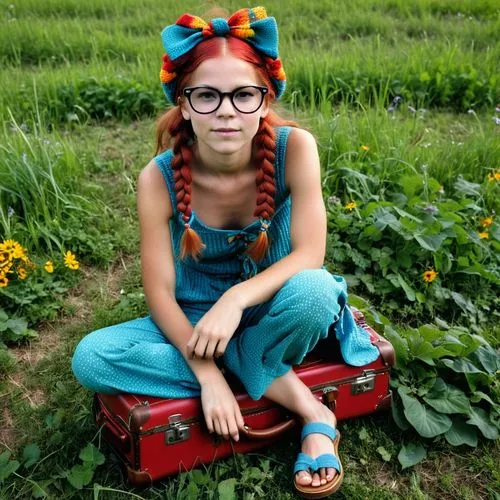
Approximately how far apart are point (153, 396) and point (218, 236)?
22.9 inches

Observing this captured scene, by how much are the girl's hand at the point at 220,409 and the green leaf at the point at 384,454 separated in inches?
20.1

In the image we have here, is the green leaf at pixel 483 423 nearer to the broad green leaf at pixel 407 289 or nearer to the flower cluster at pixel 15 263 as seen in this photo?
the broad green leaf at pixel 407 289

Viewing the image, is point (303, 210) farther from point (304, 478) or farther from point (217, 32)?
point (304, 478)

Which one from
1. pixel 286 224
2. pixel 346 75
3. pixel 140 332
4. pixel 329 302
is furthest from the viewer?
pixel 346 75

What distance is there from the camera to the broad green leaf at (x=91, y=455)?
7.68 ft

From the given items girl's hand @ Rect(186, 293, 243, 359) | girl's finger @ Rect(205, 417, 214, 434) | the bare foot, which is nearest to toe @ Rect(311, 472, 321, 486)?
the bare foot

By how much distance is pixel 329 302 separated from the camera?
2.28m

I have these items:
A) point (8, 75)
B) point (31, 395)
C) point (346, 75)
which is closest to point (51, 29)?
point (8, 75)

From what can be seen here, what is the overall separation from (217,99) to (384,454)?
127 cm

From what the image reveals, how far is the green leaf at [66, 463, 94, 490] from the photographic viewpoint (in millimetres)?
2281

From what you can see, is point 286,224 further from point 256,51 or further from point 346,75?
point 346,75

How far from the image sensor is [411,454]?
2.48 m

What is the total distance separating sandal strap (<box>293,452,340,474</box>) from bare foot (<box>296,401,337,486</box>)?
0.01 m

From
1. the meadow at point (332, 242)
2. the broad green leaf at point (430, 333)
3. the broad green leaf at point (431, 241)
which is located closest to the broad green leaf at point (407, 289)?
the meadow at point (332, 242)
